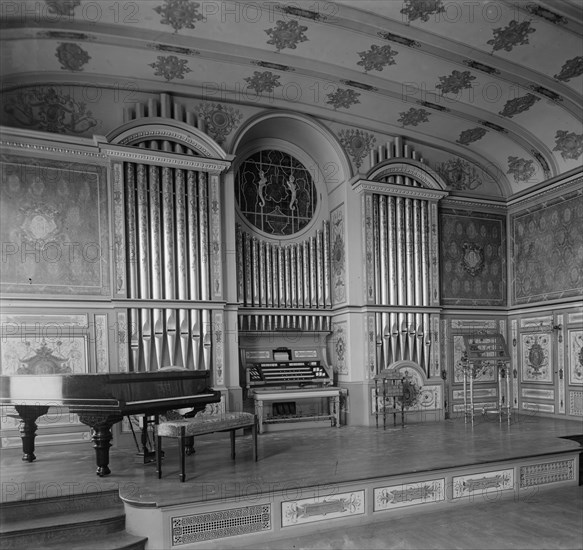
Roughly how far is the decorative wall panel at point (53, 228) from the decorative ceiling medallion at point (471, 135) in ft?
18.9

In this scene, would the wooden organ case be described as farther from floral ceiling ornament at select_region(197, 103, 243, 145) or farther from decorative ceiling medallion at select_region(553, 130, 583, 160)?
decorative ceiling medallion at select_region(553, 130, 583, 160)

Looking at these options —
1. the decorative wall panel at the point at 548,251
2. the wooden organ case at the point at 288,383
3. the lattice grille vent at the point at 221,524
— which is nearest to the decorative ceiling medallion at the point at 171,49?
the wooden organ case at the point at 288,383

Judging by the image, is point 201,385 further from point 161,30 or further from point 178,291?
point 161,30

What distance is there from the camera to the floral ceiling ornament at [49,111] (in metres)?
6.65

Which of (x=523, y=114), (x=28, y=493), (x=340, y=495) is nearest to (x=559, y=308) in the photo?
(x=523, y=114)

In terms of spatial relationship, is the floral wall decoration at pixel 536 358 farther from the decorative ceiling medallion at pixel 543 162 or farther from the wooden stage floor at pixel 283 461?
the decorative ceiling medallion at pixel 543 162

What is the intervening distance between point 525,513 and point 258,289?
447cm

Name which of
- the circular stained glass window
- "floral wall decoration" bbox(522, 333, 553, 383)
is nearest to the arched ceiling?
the circular stained glass window

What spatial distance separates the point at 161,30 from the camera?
246 inches

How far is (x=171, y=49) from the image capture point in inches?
259

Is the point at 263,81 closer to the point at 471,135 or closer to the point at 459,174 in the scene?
the point at 471,135

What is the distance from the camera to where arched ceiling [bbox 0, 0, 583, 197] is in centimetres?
593

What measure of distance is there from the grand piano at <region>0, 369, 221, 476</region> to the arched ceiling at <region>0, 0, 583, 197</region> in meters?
3.58

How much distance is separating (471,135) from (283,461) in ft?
20.5
